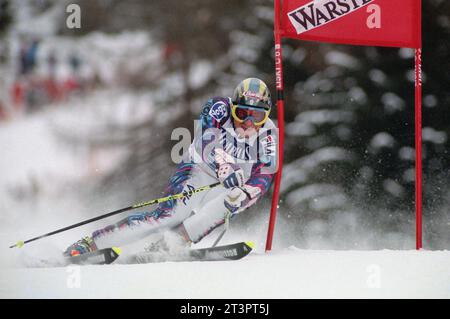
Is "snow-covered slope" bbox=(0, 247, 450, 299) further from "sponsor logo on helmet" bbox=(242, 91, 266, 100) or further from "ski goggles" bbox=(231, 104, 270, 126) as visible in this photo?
"sponsor logo on helmet" bbox=(242, 91, 266, 100)

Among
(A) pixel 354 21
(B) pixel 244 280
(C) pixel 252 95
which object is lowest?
(B) pixel 244 280

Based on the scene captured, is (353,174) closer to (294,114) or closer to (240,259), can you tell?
(294,114)

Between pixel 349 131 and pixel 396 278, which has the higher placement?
pixel 349 131

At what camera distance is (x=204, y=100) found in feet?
16.2

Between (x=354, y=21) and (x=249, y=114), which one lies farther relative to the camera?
(x=354, y=21)

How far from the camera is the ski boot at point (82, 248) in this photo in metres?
3.48

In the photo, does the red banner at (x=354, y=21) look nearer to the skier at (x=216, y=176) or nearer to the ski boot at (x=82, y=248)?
the skier at (x=216, y=176)

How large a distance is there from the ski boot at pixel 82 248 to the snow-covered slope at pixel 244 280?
0.88 feet

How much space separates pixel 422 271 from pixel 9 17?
3891 millimetres

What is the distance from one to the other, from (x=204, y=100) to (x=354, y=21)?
60.1 inches

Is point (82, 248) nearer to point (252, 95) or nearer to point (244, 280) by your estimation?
point (244, 280)

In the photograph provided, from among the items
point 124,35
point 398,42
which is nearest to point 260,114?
point 398,42

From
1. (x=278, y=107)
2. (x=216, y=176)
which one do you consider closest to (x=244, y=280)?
(x=216, y=176)

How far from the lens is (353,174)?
4.85 meters
